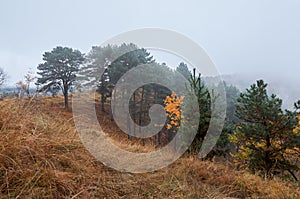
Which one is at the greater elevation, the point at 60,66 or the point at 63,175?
the point at 60,66

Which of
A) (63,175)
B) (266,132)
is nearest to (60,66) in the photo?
(266,132)

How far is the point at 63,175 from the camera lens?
1670mm

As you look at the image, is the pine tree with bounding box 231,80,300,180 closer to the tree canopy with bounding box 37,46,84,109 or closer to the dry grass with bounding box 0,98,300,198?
the dry grass with bounding box 0,98,300,198

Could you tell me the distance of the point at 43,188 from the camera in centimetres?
144

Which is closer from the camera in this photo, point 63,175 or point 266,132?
point 63,175

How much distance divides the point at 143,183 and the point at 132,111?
1772 centimetres

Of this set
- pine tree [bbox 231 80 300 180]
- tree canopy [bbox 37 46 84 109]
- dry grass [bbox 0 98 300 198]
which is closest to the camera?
dry grass [bbox 0 98 300 198]

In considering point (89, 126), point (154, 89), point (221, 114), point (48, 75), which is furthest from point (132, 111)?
point (89, 126)

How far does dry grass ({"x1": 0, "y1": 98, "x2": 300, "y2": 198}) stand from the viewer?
1492 mm

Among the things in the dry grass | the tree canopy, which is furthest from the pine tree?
the tree canopy

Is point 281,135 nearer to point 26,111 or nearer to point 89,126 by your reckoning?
point 89,126

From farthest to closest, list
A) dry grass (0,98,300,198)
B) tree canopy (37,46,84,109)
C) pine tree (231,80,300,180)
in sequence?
tree canopy (37,46,84,109) → pine tree (231,80,300,180) → dry grass (0,98,300,198)

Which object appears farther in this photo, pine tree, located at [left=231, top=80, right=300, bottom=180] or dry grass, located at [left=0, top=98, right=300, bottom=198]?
pine tree, located at [left=231, top=80, right=300, bottom=180]

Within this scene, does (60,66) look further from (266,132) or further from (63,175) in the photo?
(63,175)
